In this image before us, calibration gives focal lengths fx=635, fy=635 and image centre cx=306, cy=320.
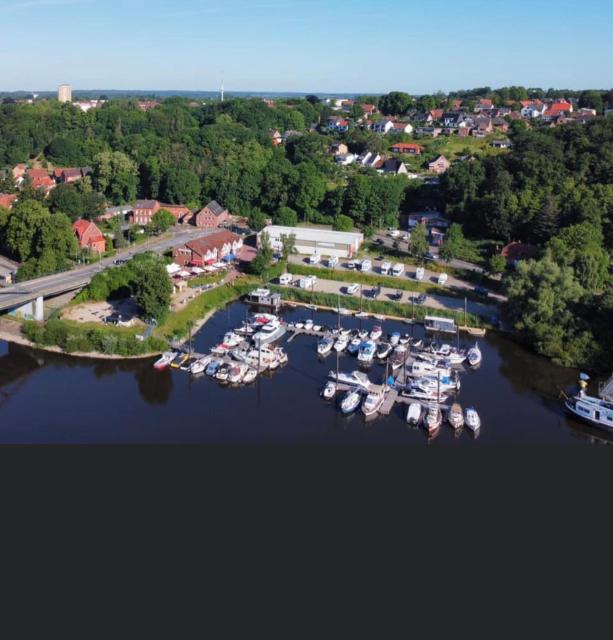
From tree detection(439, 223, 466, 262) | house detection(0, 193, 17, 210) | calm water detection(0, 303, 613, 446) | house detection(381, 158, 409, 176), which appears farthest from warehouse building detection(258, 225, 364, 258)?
house detection(381, 158, 409, 176)

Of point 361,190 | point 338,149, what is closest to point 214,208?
point 361,190

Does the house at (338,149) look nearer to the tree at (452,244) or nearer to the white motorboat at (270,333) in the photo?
the tree at (452,244)

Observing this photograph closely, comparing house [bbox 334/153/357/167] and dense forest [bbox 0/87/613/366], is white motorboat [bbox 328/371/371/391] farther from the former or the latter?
house [bbox 334/153/357/167]

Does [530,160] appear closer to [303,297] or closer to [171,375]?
[303,297]

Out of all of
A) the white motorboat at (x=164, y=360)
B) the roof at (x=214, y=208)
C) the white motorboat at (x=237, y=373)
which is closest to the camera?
the white motorboat at (x=237, y=373)

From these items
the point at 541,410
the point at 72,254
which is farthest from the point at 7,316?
the point at 541,410

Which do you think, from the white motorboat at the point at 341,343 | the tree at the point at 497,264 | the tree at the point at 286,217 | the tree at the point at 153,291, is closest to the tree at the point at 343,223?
the tree at the point at 286,217
